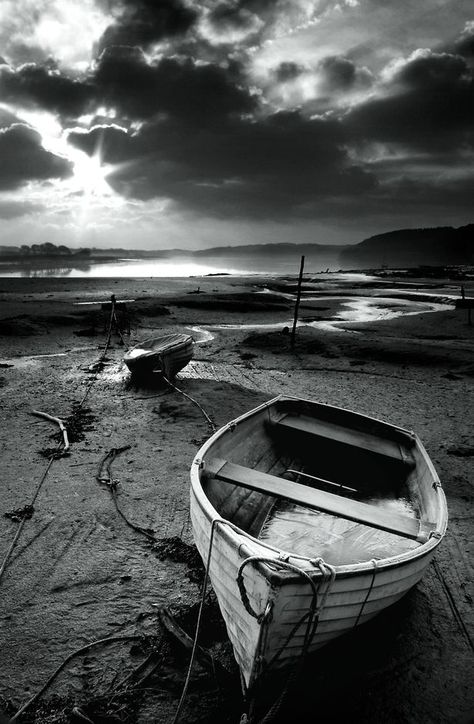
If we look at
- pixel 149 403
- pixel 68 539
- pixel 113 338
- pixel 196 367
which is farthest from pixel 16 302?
pixel 68 539

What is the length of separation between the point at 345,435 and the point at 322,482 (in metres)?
0.93

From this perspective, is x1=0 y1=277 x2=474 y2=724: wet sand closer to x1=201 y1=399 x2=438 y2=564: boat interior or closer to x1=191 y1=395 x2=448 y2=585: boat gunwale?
x1=201 y1=399 x2=438 y2=564: boat interior

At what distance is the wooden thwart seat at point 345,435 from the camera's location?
6.13m

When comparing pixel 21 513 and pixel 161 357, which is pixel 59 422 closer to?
pixel 21 513

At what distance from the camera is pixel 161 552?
503cm

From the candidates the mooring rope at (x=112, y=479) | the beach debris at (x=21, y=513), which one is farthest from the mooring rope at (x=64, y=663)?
the beach debris at (x=21, y=513)

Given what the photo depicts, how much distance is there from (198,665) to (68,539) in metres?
2.49

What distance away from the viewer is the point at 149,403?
10453 millimetres

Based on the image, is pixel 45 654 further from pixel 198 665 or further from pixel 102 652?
pixel 198 665

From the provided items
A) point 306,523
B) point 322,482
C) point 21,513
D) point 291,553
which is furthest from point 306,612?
point 21,513

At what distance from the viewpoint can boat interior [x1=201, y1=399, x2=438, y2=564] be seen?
4.44 metres

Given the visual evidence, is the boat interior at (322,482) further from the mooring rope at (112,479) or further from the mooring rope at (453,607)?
the mooring rope at (112,479)

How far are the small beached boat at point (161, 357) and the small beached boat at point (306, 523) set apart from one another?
5344mm

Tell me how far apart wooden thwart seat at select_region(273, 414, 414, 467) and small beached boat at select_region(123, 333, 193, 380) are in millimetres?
5556
